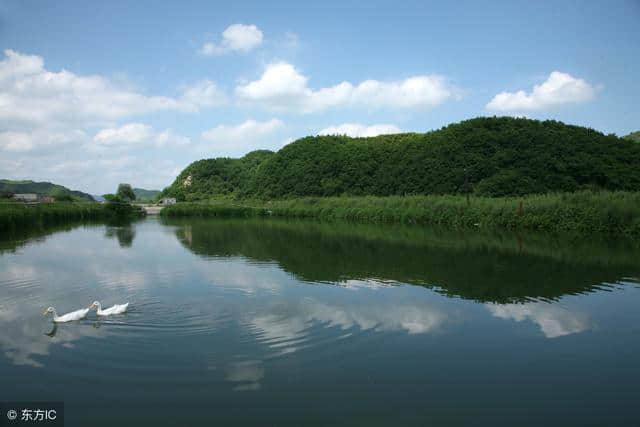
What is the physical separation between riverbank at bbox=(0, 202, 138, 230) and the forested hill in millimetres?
30582

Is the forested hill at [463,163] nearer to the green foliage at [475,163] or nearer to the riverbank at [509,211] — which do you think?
the green foliage at [475,163]

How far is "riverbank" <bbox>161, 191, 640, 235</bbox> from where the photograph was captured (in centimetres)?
2531

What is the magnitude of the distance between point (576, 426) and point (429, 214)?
1295 inches

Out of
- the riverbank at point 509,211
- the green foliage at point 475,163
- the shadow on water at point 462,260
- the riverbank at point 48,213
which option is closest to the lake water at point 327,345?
the shadow on water at point 462,260

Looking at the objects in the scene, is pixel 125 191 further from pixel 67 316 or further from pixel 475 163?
pixel 67 316

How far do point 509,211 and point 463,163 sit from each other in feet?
79.3

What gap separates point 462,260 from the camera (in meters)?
15.9

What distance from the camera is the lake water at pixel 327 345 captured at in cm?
510

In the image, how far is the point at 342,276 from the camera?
12906 millimetres

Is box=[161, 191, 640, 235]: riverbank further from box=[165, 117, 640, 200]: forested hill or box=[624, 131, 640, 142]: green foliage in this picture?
box=[624, 131, 640, 142]: green foliage

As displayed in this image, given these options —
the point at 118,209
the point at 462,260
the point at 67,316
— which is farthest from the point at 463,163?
the point at 67,316

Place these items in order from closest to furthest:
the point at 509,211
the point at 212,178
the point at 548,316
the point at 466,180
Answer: the point at 548,316 < the point at 509,211 < the point at 466,180 < the point at 212,178

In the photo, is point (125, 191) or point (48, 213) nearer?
point (48, 213)

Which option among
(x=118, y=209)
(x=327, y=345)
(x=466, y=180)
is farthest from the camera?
(x=466, y=180)
